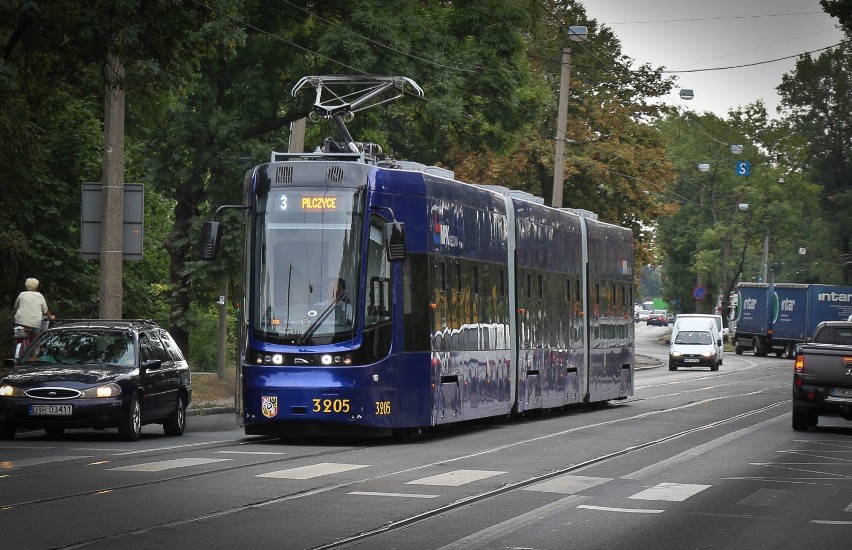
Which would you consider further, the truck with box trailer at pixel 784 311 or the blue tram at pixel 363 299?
the truck with box trailer at pixel 784 311

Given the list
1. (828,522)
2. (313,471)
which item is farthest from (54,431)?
(828,522)

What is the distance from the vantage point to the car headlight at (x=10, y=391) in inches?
812

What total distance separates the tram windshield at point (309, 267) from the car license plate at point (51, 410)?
8.08 ft

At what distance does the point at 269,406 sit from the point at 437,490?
5.92m

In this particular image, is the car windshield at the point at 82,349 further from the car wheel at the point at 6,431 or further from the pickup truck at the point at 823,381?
the pickup truck at the point at 823,381

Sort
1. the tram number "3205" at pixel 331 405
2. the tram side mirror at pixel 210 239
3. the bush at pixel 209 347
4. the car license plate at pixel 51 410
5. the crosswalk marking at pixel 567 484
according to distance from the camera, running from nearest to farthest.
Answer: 1. the crosswalk marking at pixel 567 484
2. the tram side mirror at pixel 210 239
3. the tram number "3205" at pixel 331 405
4. the car license plate at pixel 51 410
5. the bush at pixel 209 347

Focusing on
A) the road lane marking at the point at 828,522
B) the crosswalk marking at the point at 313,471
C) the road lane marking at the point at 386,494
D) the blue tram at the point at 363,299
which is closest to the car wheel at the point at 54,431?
the blue tram at the point at 363,299

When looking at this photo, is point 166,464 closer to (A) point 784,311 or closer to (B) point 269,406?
(B) point 269,406

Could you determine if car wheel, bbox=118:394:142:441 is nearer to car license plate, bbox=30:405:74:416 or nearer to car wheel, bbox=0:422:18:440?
car license plate, bbox=30:405:74:416

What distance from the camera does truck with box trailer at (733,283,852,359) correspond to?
3324 inches

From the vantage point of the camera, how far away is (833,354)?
2544cm

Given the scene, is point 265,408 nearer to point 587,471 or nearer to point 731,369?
point 587,471

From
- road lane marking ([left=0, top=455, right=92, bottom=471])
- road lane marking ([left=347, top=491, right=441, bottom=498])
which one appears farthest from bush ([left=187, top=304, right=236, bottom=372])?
road lane marking ([left=347, top=491, right=441, bottom=498])

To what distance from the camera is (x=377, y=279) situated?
20656mm
